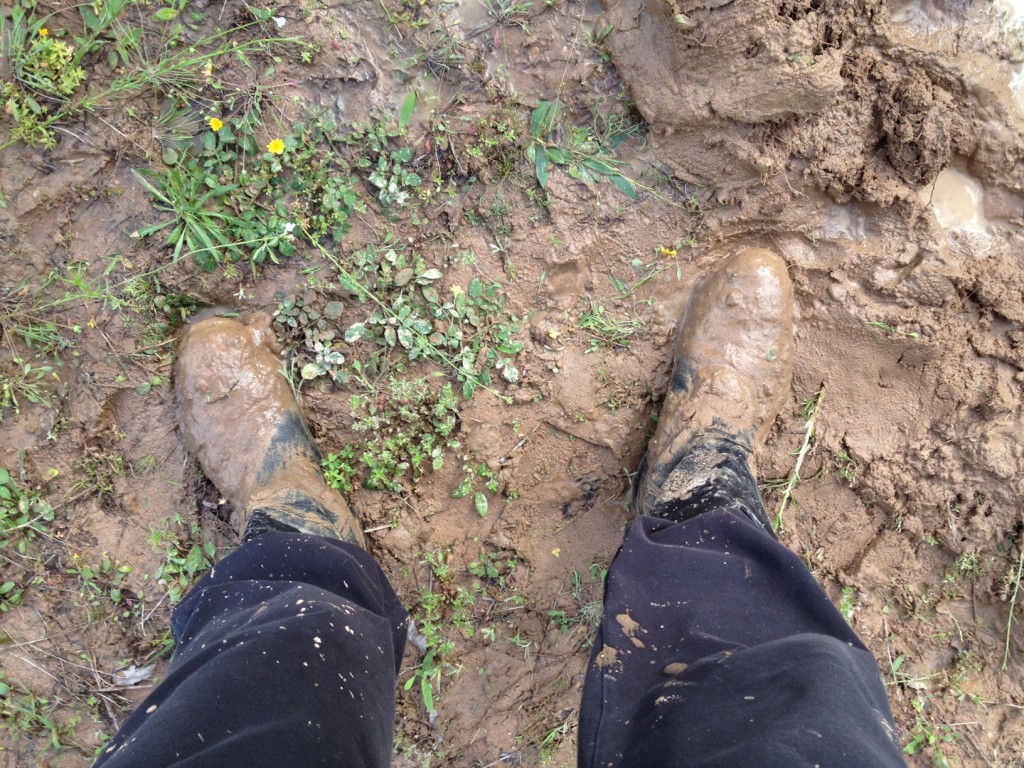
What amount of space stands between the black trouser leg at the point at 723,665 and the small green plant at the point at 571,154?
114 centimetres

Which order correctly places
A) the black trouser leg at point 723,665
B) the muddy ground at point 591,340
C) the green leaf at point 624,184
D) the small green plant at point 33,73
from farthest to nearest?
the green leaf at point 624,184, the muddy ground at point 591,340, the small green plant at point 33,73, the black trouser leg at point 723,665

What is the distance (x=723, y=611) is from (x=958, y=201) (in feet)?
5.44

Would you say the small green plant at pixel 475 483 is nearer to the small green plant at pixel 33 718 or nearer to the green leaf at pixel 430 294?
the green leaf at pixel 430 294

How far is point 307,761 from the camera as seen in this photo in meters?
1.28

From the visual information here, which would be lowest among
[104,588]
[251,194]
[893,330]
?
[104,588]

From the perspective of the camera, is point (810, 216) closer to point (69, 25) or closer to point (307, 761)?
point (307, 761)

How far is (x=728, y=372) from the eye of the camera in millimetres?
2266

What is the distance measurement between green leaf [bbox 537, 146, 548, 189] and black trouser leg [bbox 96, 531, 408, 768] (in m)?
1.34

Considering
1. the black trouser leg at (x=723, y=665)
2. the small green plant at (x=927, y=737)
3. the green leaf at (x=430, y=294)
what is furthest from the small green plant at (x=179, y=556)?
the small green plant at (x=927, y=737)

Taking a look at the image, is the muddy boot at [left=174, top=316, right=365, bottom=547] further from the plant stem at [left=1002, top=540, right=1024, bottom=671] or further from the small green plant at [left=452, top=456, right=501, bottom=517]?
the plant stem at [left=1002, top=540, right=1024, bottom=671]

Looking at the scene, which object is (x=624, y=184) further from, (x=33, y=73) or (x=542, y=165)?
(x=33, y=73)

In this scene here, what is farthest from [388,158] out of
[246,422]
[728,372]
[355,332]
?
[728,372]

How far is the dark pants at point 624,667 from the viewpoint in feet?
4.01

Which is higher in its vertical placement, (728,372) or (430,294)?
(430,294)
